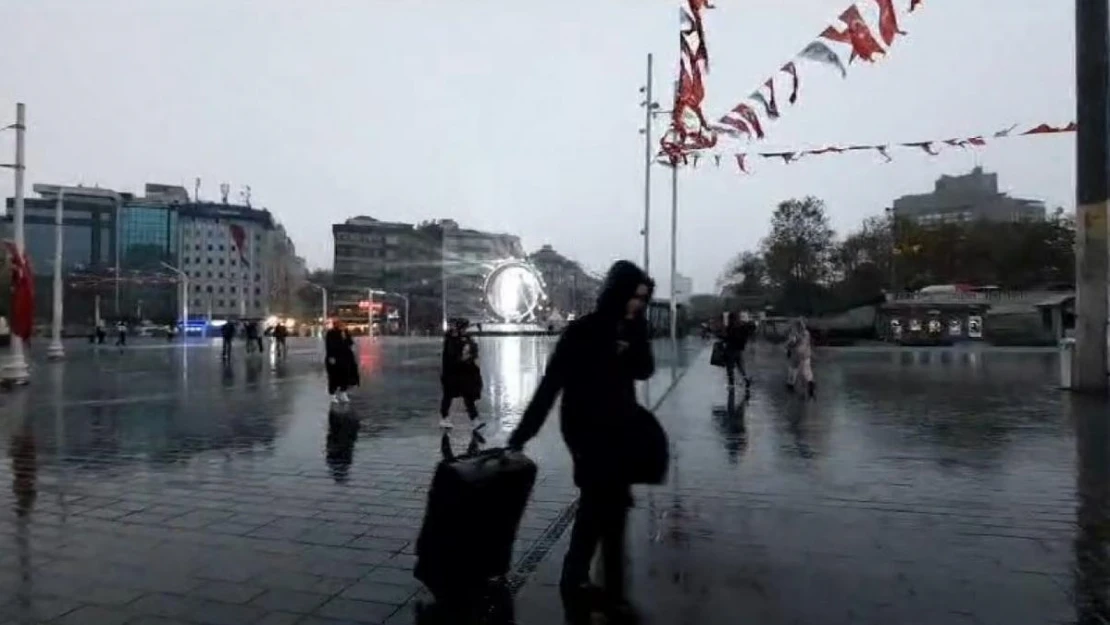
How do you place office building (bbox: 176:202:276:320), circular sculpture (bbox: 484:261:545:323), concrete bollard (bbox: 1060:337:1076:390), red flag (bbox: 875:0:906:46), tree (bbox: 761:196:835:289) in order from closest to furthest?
red flag (bbox: 875:0:906:46) → concrete bollard (bbox: 1060:337:1076:390) → tree (bbox: 761:196:835:289) → circular sculpture (bbox: 484:261:545:323) → office building (bbox: 176:202:276:320)

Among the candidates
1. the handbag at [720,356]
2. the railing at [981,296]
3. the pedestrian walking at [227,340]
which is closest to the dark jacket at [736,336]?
the handbag at [720,356]

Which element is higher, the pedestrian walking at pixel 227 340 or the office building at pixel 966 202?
the office building at pixel 966 202

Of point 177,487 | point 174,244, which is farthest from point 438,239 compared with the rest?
point 177,487

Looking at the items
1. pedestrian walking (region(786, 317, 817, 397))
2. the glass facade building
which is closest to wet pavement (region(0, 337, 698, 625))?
pedestrian walking (region(786, 317, 817, 397))

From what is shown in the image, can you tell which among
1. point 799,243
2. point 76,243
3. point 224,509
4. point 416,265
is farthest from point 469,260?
point 224,509

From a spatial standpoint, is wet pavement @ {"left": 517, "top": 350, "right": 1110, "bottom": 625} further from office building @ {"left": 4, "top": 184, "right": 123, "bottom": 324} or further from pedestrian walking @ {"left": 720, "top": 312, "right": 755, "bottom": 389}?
office building @ {"left": 4, "top": 184, "right": 123, "bottom": 324}

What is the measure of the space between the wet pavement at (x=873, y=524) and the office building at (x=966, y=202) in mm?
85974

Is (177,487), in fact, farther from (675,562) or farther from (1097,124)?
(1097,124)

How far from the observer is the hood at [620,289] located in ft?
14.6

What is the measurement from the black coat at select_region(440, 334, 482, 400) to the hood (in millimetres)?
7123

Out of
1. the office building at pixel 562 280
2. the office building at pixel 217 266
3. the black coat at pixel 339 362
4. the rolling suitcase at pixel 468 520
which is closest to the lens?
the rolling suitcase at pixel 468 520

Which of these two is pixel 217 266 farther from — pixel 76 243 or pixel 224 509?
pixel 224 509

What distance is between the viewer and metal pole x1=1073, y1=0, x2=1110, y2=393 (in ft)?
50.4

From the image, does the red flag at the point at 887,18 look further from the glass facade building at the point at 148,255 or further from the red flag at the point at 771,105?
the glass facade building at the point at 148,255
